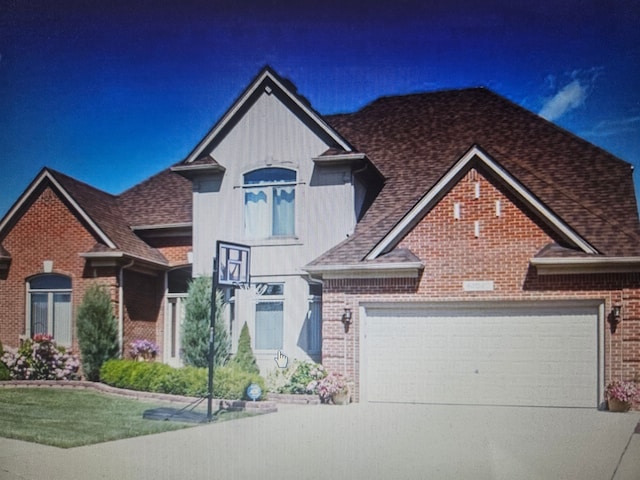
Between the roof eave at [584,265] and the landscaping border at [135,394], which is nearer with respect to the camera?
the roof eave at [584,265]

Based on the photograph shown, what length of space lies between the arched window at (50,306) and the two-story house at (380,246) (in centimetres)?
1

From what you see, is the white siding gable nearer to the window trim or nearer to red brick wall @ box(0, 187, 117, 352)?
the window trim

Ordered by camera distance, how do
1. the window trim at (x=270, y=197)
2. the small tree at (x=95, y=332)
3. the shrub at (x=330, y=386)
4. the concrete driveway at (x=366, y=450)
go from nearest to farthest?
the concrete driveway at (x=366, y=450) < the small tree at (x=95, y=332) < the window trim at (x=270, y=197) < the shrub at (x=330, y=386)

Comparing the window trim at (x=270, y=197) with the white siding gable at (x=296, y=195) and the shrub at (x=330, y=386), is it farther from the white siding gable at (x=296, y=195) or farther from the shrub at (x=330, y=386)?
the shrub at (x=330, y=386)

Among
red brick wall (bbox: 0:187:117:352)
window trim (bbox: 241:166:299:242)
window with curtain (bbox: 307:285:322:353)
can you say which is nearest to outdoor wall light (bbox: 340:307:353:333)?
window with curtain (bbox: 307:285:322:353)

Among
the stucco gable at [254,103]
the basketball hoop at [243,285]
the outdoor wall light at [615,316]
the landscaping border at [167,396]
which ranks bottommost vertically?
the landscaping border at [167,396]

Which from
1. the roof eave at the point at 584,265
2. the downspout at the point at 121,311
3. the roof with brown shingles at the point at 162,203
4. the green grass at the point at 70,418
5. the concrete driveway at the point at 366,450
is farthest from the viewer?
the roof with brown shingles at the point at 162,203

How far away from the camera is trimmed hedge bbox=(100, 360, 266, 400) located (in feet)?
21.6

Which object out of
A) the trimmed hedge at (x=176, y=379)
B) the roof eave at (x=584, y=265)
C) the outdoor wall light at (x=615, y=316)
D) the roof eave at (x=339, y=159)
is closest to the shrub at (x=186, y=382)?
the trimmed hedge at (x=176, y=379)

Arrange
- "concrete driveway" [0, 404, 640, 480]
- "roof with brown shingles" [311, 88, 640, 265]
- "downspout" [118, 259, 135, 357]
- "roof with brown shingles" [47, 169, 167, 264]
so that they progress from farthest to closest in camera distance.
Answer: "downspout" [118, 259, 135, 357] < "roof with brown shingles" [47, 169, 167, 264] < "roof with brown shingles" [311, 88, 640, 265] < "concrete driveway" [0, 404, 640, 480]

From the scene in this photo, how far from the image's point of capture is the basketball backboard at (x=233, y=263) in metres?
6.70

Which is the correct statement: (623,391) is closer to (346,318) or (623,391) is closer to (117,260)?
Answer: (346,318)

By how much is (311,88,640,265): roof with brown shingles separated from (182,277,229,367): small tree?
989 mm

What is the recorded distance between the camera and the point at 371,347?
770 centimetres
